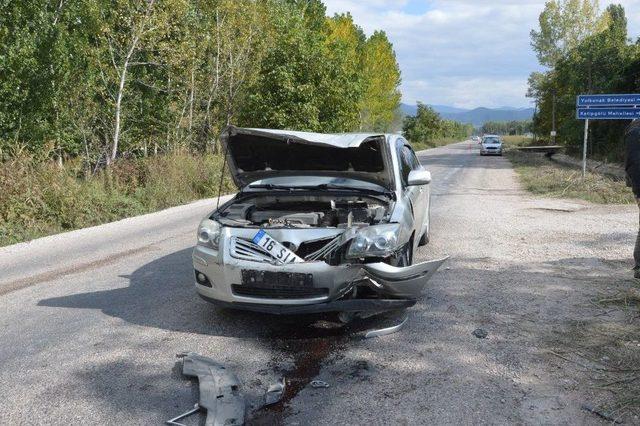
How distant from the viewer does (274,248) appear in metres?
4.47

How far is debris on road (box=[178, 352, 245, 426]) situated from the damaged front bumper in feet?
2.15

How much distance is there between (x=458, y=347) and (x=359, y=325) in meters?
0.91

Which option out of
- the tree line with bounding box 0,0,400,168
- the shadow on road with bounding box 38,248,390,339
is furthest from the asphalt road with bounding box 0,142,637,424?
the tree line with bounding box 0,0,400,168

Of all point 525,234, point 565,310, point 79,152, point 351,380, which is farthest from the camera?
point 79,152

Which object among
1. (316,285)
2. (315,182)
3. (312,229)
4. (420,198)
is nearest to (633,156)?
(420,198)

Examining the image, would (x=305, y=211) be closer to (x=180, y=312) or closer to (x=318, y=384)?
(x=180, y=312)

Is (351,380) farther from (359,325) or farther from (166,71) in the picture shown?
(166,71)

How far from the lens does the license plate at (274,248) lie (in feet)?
14.5

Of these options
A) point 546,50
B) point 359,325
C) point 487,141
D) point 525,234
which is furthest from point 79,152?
point 546,50

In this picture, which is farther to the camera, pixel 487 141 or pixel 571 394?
pixel 487 141

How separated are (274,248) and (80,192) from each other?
869cm

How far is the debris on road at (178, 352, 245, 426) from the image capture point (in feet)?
10.6

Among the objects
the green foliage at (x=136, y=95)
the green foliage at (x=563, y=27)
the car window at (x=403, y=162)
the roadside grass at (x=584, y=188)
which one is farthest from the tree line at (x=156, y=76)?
the green foliage at (x=563, y=27)

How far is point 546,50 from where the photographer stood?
177ft
